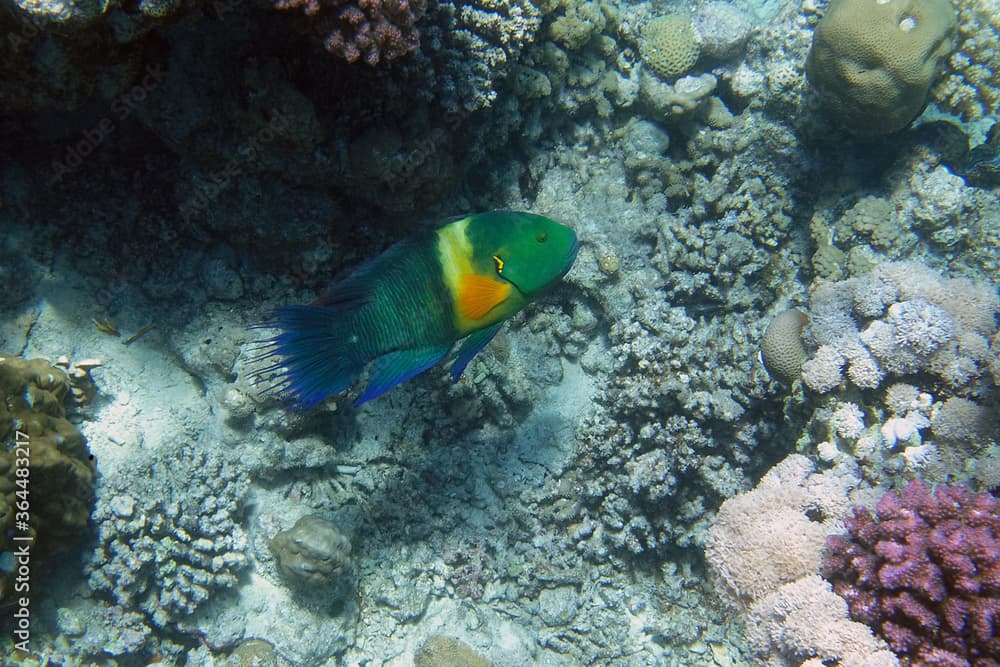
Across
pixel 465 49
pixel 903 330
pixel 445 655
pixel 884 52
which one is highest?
pixel 465 49

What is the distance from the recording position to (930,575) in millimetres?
2736

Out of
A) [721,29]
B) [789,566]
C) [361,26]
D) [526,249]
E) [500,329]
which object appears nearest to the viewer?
[526,249]

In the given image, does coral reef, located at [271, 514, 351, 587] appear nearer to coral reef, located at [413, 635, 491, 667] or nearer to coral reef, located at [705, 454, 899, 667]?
coral reef, located at [413, 635, 491, 667]

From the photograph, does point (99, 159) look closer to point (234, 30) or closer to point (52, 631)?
point (234, 30)

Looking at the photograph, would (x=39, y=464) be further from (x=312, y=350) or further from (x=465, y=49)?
(x=465, y=49)

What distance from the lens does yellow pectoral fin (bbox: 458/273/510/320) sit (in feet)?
8.50

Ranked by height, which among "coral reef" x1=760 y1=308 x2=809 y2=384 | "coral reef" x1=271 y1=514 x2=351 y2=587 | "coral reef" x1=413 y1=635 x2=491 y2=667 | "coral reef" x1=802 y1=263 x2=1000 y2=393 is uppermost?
"coral reef" x1=802 y1=263 x2=1000 y2=393

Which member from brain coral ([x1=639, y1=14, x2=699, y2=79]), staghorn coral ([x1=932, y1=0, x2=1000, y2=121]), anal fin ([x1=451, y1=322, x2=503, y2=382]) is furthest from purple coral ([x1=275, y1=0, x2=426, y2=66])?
staghorn coral ([x1=932, y1=0, x2=1000, y2=121])

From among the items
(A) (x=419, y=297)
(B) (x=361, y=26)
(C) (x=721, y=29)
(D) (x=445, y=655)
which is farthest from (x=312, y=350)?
(C) (x=721, y=29)

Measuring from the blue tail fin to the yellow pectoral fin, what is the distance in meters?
0.57

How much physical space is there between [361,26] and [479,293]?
164 cm

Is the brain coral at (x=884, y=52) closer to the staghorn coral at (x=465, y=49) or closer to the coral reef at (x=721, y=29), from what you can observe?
the coral reef at (x=721, y=29)

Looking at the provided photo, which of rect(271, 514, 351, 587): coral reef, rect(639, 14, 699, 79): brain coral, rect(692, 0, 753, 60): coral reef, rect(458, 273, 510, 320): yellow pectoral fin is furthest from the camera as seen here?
rect(692, 0, 753, 60): coral reef

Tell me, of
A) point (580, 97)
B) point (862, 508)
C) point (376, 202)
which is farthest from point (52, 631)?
point (580, 97)
